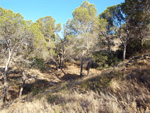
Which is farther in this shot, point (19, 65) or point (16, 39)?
point (19, 65)

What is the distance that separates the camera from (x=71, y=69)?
1902 cm

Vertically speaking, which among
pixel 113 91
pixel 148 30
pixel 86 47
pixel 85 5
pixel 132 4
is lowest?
pixel 113 91

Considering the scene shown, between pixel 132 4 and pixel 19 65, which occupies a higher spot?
pixel 132 4

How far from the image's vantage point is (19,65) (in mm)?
10102

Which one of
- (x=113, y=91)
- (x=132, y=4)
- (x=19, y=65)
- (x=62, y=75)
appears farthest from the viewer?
(x=62, y=75)

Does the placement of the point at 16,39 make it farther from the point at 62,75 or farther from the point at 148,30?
the point at 148,30

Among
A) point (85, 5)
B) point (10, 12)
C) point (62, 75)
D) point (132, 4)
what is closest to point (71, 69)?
point (62, 75)

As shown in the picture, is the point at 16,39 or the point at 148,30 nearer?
the point at 16,39

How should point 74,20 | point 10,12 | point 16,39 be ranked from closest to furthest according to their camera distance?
1. point 10,12
2. point 16,39
3. point 74,20

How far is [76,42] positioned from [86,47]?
1590mm

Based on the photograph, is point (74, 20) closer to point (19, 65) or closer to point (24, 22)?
point (24, 22)

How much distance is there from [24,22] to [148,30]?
1723cm

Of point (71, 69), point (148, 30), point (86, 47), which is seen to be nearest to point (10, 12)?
point (86, 47)

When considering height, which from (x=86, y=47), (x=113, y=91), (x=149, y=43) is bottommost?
(x=113, y=91)
